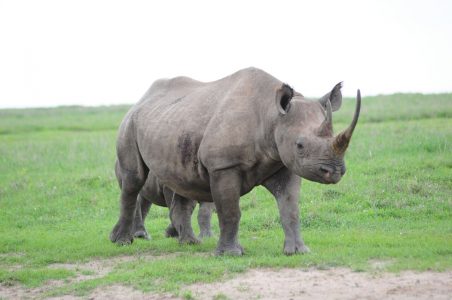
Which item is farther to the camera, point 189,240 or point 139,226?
point 139,226

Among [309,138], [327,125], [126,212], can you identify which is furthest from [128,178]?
[327,125]

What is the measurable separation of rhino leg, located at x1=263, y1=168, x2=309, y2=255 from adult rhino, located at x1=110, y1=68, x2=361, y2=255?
0.04 feet

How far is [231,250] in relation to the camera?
9.77 meters

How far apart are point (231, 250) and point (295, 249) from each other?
2.70 ft

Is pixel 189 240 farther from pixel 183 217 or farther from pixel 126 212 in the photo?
pixel 126 212

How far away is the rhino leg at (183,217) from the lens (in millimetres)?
11383

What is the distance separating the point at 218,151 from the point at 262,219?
358 cm

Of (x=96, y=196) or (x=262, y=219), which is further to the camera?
(x=96, y=196)

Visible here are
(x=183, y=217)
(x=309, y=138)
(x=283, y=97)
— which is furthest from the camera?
(x=183, y=217)

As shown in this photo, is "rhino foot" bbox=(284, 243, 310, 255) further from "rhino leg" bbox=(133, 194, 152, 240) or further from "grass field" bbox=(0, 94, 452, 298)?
"rhino leg" bbox=(133, 194, 152, 240)

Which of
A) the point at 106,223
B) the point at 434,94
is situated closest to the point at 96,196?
the point at 106,223

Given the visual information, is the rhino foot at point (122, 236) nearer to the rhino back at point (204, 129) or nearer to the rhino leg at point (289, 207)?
the rhino back at point (204, 129)

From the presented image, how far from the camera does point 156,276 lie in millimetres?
8898

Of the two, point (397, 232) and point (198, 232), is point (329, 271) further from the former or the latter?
point (198, 232)
